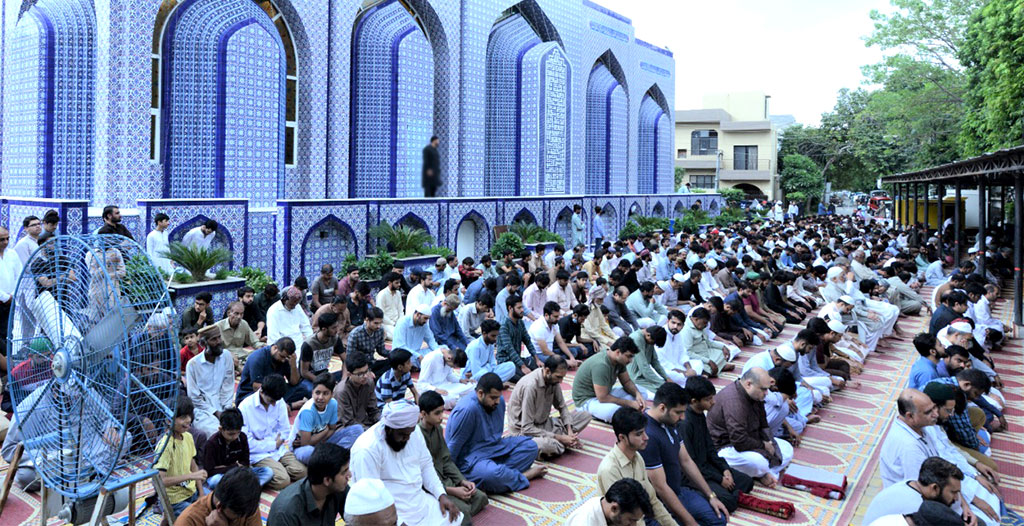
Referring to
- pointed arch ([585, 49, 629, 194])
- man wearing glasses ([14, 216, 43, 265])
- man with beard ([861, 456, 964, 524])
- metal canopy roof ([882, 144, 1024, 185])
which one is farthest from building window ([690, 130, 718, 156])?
man with beard ([861, 456, 964, 524])

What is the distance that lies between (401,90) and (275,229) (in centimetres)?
437

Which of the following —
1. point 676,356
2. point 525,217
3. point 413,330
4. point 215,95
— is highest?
point 215,95

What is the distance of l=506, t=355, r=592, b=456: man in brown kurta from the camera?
575 cm

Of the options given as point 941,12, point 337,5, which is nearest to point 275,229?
point 337,5

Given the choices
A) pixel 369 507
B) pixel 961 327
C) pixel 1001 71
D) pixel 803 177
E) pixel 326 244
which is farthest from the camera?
pixel 803 177

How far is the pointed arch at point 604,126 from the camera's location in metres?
23.3

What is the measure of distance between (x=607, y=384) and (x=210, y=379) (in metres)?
3.07

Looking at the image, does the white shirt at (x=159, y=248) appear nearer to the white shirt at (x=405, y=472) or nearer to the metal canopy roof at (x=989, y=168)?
the white shirt at (x=405, y=472)

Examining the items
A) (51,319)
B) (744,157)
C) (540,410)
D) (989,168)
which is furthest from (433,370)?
(744,157)

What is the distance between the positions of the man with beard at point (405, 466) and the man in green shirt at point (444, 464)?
0.55ft

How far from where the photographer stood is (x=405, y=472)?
4320 millimetres

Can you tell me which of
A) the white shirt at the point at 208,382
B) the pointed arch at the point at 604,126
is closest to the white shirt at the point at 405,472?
the white shirt at the point at 208,382

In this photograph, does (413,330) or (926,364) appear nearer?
(926,364)

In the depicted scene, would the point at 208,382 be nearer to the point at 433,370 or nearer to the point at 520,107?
the point at 433,370
